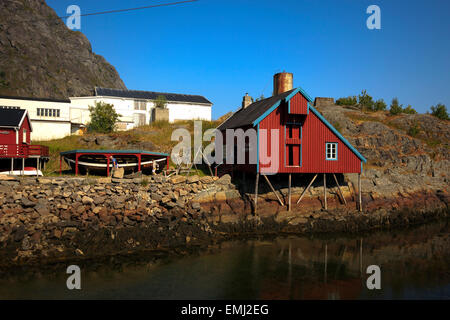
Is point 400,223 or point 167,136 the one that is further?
point 167,136

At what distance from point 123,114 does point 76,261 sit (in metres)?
34.8

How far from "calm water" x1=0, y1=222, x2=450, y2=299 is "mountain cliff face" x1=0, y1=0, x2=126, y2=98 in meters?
90.9

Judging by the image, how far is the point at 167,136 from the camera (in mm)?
39969

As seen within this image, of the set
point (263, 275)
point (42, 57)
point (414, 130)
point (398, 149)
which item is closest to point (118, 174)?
point (263, 275)

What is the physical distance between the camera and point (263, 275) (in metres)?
15.7

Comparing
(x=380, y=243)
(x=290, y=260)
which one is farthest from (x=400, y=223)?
(x=290, y=260)

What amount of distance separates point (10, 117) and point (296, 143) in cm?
2453

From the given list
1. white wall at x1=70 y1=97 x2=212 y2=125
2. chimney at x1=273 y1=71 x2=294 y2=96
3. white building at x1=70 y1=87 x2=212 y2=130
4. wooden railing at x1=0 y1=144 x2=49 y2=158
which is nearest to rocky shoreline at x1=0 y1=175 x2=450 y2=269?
wooden railing at x1=0 y1=144 x2=49 y2=158

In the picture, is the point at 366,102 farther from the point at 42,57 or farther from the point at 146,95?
the point at 42,57

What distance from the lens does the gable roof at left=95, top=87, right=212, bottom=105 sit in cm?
4911

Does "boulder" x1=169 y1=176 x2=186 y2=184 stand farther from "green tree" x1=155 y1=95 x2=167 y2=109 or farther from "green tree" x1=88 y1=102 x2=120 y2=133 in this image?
"green tree" x1=155 y1=95 x2=167 y2=109

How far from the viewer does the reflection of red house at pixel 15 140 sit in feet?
79.0

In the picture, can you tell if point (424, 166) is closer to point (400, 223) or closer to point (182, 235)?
point (400, 223)
